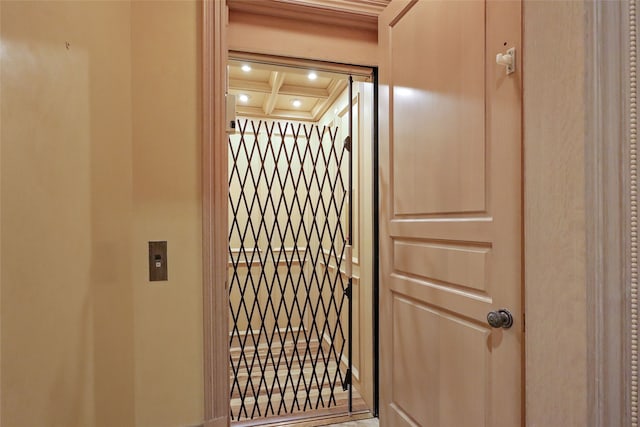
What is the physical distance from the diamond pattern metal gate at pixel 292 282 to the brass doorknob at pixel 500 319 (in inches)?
50.7

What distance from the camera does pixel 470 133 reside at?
1.02m

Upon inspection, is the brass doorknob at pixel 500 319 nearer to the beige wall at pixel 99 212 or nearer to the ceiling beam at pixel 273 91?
the beige wall at pixel 99 212

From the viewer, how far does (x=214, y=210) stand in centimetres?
133

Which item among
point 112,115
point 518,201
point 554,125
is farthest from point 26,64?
point 518,201

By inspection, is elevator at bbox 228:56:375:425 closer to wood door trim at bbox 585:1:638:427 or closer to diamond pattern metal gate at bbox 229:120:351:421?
diamond pattern metal gate at bbox 229:120:351:421

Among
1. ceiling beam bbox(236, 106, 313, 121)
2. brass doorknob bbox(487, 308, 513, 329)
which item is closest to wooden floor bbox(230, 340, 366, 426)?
brass doorknob bbox(487, 308, 513, 329)

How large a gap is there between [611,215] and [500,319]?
1.60ft

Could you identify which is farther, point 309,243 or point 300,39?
point 309,243

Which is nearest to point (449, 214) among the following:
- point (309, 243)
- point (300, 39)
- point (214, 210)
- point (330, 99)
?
point (214, 210)

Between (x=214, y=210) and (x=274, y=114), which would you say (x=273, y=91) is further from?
(x=214, y=210)

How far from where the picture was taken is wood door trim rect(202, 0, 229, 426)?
1.32 m

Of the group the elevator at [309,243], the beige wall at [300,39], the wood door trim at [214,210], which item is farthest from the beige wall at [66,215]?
the elevator at [309,243]

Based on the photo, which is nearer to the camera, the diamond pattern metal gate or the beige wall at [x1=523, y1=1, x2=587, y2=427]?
the beige wall at [x1=523, y1=1, x2=587, y2=427]

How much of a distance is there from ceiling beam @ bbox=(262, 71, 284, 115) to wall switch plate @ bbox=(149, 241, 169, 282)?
1437 mm
